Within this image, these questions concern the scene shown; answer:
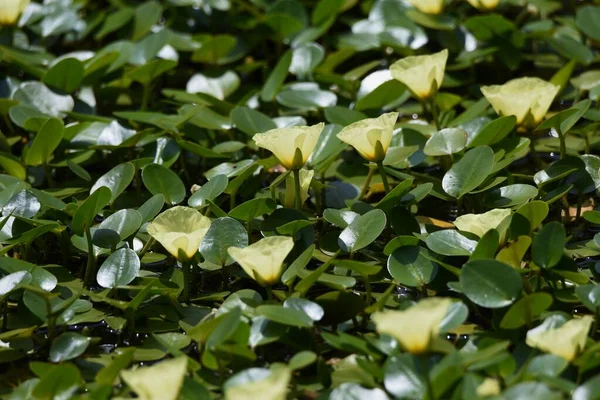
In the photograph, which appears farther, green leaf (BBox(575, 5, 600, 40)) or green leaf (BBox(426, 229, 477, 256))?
green leaf (BBox(575, 5, 600, 40))

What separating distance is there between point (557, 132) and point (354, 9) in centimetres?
101

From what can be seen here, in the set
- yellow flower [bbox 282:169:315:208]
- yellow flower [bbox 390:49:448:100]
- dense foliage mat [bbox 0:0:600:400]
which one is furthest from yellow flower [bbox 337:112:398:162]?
yellow flower [bbox 390:49:448:100]

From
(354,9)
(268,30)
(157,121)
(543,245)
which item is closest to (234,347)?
(543,245)

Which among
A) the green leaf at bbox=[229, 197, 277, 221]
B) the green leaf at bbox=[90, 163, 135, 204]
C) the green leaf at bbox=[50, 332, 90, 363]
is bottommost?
the green leaf at bbox=[50, 332, 90, 363]

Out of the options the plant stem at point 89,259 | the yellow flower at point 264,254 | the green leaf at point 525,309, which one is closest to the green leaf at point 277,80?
the plant stem at point 89,259

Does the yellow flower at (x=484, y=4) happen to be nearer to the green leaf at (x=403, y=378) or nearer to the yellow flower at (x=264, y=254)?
the yellow flower at (x=264, y=254)

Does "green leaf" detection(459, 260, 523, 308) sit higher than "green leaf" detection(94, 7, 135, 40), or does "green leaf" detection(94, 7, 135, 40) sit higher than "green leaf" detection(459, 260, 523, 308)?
"green leaf" detection(459, 260, 523, 308)

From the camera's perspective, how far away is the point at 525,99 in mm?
1675

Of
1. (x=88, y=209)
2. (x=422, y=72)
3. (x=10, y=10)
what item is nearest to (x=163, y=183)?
(x=88, y=209)

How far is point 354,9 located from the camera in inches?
101

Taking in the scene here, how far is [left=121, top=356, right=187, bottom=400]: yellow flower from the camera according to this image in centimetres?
110

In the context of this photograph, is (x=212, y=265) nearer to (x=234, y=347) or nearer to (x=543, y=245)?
(x=234, y=347)

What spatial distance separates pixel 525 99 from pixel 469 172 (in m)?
0.20

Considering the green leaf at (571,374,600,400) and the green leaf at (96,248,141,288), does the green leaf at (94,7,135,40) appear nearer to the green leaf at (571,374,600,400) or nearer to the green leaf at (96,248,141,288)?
the green leaf at (96,248,141,288)
